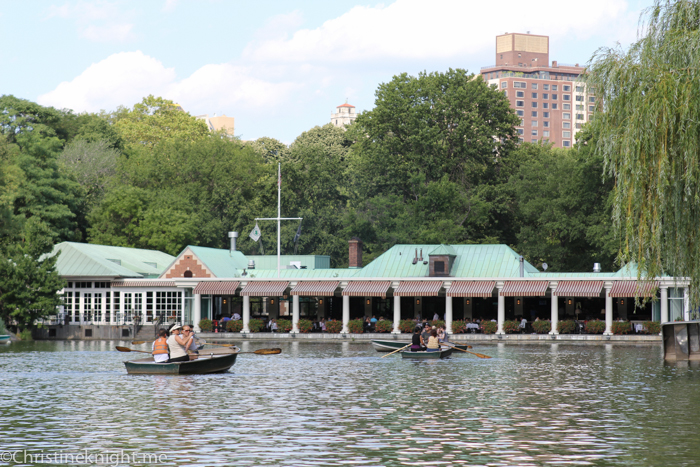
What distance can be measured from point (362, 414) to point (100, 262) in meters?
42.7

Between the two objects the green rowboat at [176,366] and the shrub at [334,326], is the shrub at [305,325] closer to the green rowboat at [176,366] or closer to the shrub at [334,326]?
the shrub at [334,326]

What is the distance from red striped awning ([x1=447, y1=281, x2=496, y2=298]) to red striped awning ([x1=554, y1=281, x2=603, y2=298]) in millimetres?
3801

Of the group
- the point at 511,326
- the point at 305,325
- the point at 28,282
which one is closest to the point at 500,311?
the point at 511,326

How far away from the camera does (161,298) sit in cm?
5978

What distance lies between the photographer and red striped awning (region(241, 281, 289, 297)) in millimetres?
55688

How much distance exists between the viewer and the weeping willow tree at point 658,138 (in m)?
24.8

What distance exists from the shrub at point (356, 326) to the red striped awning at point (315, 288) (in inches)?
83.9

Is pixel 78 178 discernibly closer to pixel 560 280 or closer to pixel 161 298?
pixel 161 298

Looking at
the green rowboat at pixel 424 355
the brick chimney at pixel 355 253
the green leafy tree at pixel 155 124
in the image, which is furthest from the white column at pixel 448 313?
the green leafy tree at pixel 155 124

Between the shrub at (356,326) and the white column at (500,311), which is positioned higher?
the white column at (500,311)

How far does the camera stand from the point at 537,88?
180m

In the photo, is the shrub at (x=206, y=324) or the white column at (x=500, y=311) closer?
the white column at (x=500, y=311)

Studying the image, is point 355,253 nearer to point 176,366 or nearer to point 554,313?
point 554,313

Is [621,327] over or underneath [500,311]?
underneath
